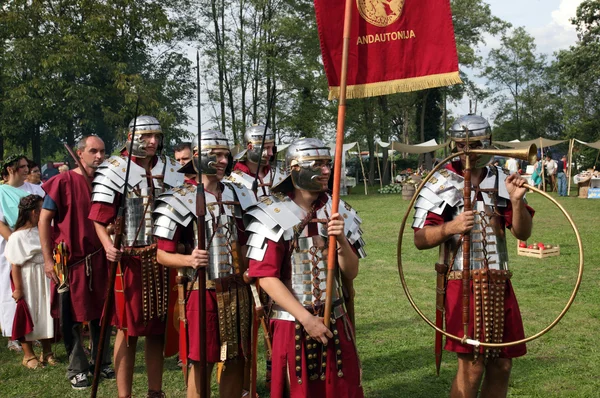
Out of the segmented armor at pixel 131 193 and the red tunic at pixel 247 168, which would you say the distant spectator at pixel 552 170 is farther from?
the segmented armor at pixel 131 193

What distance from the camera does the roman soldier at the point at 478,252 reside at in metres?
4.13

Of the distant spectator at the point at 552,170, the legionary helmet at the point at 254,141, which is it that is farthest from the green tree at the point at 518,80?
the legionary helmet at the point at 254,141

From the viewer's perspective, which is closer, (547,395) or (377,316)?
(547,395)

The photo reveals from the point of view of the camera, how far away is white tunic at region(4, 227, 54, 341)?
6.67 m

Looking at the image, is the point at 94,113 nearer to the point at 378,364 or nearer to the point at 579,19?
the point at 378,364

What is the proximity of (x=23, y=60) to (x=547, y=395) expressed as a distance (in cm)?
1904

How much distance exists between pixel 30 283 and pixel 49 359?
2.69 feet

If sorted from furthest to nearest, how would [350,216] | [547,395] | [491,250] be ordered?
[547,395], [491,250], [350,216]

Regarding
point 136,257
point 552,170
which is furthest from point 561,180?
point 136,257

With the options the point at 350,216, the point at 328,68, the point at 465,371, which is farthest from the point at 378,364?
the point at 328,68

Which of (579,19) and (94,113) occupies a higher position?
(579,19)

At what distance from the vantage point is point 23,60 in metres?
20.1

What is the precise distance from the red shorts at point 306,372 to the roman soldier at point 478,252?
3.15ft

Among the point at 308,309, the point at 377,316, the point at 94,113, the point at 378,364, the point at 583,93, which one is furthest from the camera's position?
the point at 583,93
